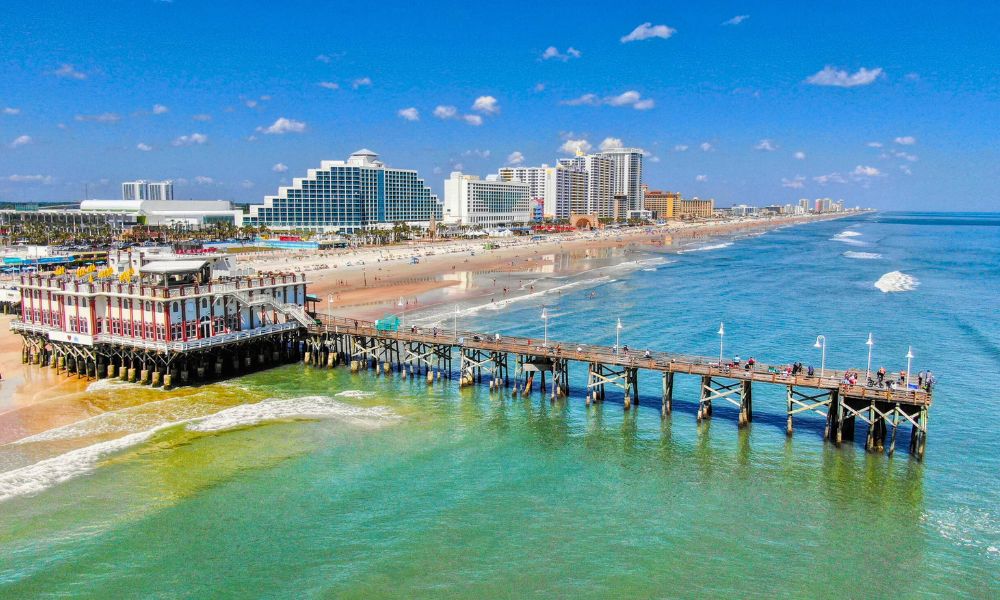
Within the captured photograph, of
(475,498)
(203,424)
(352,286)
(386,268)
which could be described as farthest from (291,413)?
(386,268)

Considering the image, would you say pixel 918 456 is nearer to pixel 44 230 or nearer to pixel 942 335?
pixel 942 335

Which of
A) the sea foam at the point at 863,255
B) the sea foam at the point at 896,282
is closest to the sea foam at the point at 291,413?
the sea foam at the point at 896,282

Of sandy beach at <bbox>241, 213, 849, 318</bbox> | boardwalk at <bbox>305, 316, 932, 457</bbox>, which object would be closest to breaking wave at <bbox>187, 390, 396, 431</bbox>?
boardwalk at <bbox>305, 316, 932, 457</bbox>

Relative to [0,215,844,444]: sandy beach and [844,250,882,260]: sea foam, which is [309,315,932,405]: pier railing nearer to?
[0,215,844,444]: sandy beach

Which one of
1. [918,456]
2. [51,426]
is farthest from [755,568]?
[51,426]

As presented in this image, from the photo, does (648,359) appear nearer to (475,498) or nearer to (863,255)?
(475,498)
